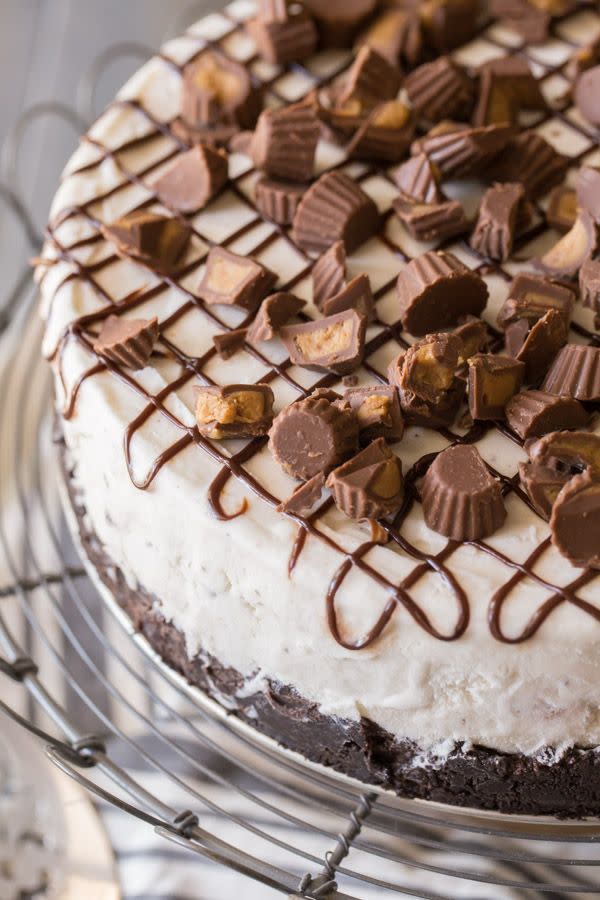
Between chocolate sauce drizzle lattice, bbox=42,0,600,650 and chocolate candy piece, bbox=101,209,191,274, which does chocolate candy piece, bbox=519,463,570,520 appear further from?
chocolate candy piece, bbox=101,209,191,274

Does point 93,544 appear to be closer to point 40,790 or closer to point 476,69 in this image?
point 40,790

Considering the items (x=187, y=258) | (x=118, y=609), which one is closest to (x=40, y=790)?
(x=118, y=609)

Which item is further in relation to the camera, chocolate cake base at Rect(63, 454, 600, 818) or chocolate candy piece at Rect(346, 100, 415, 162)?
chocolate candy piece at Rect(346, 100, 415, 162)

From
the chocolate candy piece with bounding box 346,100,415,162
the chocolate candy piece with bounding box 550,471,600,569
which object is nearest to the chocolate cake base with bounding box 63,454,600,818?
the chocolate candy piece with bounding box 550,471,600,569

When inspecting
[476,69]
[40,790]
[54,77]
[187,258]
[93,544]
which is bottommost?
[40,790]

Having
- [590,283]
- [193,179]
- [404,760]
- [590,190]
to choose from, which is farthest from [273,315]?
[404,760]
